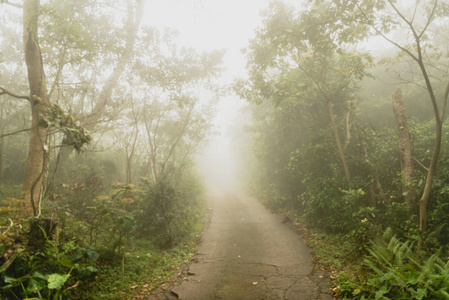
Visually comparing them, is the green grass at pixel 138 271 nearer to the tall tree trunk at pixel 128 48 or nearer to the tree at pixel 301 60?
the tree at pixel 301 60

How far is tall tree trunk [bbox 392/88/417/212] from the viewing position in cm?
578

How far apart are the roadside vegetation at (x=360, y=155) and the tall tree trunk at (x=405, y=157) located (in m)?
0.02

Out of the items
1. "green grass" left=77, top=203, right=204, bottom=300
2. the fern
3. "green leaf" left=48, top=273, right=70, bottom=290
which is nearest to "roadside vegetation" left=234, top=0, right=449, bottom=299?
the fern

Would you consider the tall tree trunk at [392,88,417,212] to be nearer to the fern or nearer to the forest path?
the fern

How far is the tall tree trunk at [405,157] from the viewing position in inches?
227

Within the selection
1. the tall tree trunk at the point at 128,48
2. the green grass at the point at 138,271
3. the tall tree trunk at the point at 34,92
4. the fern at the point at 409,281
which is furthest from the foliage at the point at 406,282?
the tall tree trunk at the point at 128,48

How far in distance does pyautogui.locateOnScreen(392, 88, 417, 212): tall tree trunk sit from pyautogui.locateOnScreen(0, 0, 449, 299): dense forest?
32 mm

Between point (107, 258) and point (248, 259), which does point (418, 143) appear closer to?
point (248, 259)

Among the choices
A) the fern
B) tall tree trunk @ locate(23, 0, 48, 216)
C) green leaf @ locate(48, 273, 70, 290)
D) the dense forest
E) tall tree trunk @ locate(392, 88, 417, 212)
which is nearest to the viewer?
the fern

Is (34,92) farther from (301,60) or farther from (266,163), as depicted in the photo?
(266,163)

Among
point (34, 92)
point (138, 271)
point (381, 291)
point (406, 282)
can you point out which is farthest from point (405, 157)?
point (34, 92)

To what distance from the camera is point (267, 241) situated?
7.46 m

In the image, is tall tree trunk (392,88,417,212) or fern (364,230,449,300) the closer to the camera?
fern (364,230,449,300)

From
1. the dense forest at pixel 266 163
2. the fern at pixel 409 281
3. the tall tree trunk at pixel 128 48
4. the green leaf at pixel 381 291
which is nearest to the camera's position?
the fern at pixel 409 281
